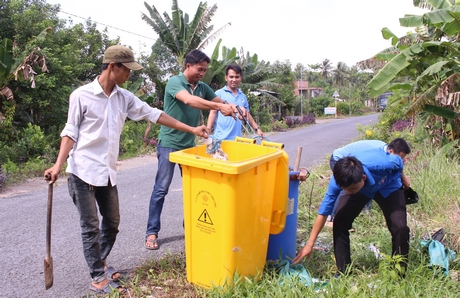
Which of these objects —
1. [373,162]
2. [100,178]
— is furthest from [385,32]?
[100,178]

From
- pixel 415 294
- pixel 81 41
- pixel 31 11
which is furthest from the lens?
pixel 81 41

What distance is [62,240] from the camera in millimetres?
4055

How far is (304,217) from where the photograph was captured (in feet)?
15.4

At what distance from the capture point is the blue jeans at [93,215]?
2701 mm

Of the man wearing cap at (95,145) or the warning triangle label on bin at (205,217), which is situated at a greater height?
the man wearing cap at (95,145)

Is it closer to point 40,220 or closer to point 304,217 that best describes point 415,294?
point 304,217

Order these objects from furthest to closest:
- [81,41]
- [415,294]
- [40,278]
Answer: [81,41] < [40,278] < [415,294]

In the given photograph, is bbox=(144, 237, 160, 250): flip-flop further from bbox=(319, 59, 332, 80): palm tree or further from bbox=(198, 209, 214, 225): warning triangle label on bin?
bbox=(319, 59, 332, 80): palm tree

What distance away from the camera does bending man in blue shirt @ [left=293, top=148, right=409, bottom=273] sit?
290cm

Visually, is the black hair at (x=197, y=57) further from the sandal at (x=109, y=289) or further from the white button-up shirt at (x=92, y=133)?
the sandal at (x=109, y=289)

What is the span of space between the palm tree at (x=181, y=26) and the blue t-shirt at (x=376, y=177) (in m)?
12.9

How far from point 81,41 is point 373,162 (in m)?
13.8

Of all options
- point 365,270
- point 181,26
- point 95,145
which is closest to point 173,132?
point 95,145

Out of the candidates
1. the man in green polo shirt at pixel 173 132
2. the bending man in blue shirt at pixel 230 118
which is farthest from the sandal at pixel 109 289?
the bending man in blue shirt at pixel 230 118
